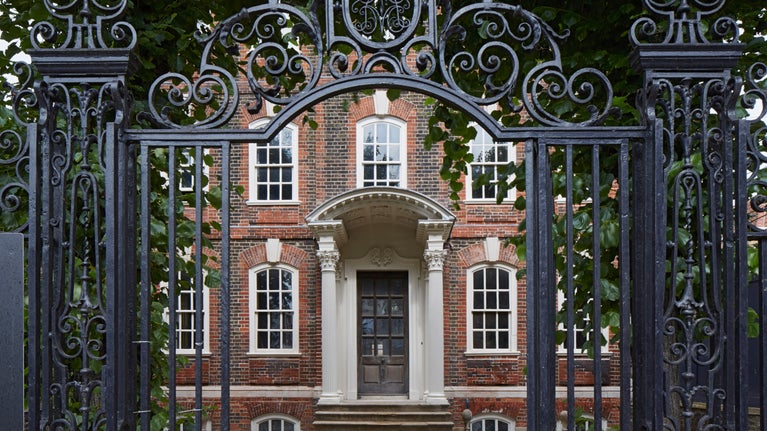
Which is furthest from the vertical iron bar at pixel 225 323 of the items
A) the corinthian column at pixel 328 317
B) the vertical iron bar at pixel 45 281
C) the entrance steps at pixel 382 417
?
the corinthian column at pixel 328 317

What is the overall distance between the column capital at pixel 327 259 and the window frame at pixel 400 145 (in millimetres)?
1613

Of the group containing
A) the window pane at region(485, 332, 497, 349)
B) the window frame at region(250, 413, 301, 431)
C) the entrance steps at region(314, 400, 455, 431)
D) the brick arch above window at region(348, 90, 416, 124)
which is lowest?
the window frame at region(250, 413, 301, 431)

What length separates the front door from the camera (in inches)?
730

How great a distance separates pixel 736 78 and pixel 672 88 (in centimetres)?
26

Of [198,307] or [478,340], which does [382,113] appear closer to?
[478,340]

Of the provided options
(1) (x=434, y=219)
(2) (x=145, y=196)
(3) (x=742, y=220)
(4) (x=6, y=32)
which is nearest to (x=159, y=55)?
(4) (x=6, y=32)

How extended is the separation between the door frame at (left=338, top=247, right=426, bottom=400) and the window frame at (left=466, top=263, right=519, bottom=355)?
105 centimetres

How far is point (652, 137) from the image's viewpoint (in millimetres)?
3781

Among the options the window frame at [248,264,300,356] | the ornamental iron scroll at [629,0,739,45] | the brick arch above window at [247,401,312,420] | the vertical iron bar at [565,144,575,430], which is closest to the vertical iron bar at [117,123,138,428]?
the vertical iron bar at [565,144,575,430]

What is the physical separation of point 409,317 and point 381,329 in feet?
2.31

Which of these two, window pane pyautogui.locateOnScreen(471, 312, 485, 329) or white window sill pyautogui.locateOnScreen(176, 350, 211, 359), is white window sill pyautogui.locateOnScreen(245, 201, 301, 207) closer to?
white window sill pyautogui.locateOnScreen(176, 350, 211, 359)

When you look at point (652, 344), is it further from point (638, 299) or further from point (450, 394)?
point (450, 394)

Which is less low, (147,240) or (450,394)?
(147,240)

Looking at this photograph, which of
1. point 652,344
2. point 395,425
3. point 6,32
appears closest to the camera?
point 652,344
